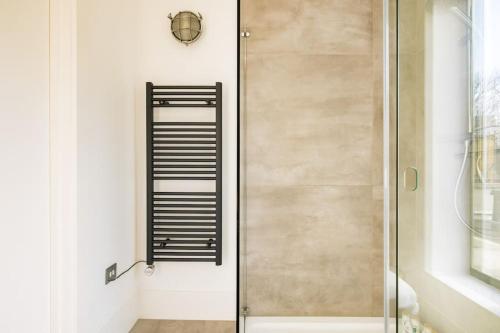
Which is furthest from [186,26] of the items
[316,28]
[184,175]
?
[184,175]

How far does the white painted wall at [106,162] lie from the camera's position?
1.36 metres

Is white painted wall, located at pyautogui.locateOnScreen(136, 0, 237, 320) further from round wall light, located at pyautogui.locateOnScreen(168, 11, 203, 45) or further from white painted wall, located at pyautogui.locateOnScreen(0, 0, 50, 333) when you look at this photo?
white painted wall, located at pyautogui.locateOnScreen(0, 0, 50, 333)

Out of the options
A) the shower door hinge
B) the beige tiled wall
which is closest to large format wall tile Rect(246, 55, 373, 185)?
the beige tiled wall

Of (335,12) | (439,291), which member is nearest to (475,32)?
(335,12)

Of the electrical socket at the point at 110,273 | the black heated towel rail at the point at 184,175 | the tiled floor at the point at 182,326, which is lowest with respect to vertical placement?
the tiled floor at the point at 182,326

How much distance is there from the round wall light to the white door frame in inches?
26.9

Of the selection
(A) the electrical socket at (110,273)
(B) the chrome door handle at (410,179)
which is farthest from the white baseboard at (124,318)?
(B) the chrome door handle at (410,179)

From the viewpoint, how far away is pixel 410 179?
4.27 feet

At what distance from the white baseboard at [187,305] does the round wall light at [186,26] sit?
5.22ft

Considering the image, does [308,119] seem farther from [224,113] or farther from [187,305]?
[187,305]

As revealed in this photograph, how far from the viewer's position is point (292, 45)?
1723 mm

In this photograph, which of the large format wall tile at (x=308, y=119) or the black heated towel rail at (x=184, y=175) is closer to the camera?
the large format wall tile at (x=308, y=119)

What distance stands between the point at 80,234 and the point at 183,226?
646 millimetres

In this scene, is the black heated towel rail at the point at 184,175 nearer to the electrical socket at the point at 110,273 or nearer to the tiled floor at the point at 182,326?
the electrical socket at the point at 110,273
